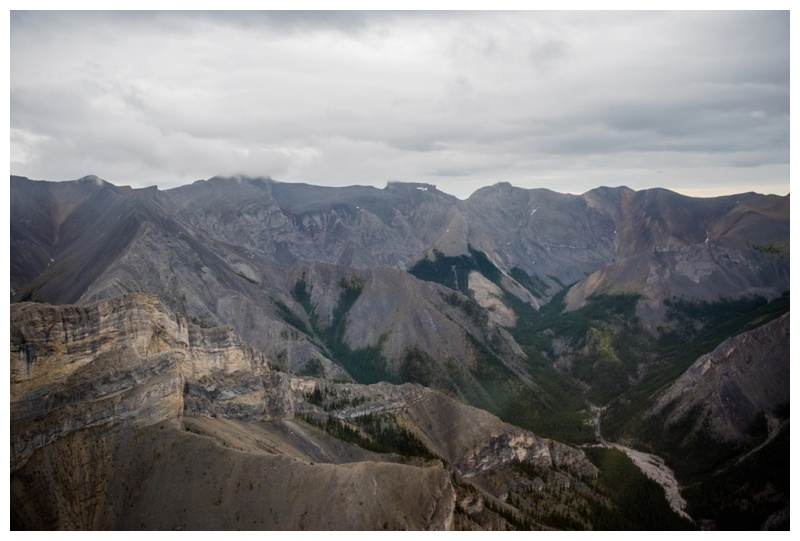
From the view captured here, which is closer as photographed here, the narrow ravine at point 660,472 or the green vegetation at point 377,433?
the green vegetation at point 377,433

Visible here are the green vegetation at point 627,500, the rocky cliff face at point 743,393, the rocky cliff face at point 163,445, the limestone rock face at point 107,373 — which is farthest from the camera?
the rocky cliff face at point 743,393

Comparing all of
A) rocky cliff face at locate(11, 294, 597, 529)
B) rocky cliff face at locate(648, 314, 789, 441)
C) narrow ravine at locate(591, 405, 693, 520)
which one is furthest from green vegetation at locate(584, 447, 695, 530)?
rocky cliff face at locate(11, 294, 597, 529)

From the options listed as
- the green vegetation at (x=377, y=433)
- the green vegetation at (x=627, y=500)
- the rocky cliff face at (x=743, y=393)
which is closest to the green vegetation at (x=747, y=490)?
the green vegetation at (x=627, y=500)

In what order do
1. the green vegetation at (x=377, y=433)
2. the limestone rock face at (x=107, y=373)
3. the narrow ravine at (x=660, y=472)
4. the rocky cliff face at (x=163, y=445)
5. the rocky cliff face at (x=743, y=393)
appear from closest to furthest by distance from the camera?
the rocky cliff face at (x=163, y=445)
the limestone rock face at (x=107, y=373)
the green vegetation at (x=377, y=433)
the narrow ravine at (x=660, y=472)
the rocky cliff face at (x=743, y=393)

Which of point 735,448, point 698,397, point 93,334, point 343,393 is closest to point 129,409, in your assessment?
point 93,334

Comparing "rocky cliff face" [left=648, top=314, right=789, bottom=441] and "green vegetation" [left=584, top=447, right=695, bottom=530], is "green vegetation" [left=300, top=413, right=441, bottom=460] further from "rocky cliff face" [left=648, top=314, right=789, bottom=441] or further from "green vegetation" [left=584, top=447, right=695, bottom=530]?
"rocky cliff face" [left=648, top=314, right=789, bottom=441]

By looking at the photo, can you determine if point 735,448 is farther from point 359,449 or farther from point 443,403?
point 359,449

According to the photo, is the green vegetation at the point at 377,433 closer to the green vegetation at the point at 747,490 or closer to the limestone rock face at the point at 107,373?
the limestone rock face at the point at 107,373

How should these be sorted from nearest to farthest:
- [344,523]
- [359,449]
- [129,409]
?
[344,523] < [129,409] < [359,449]
